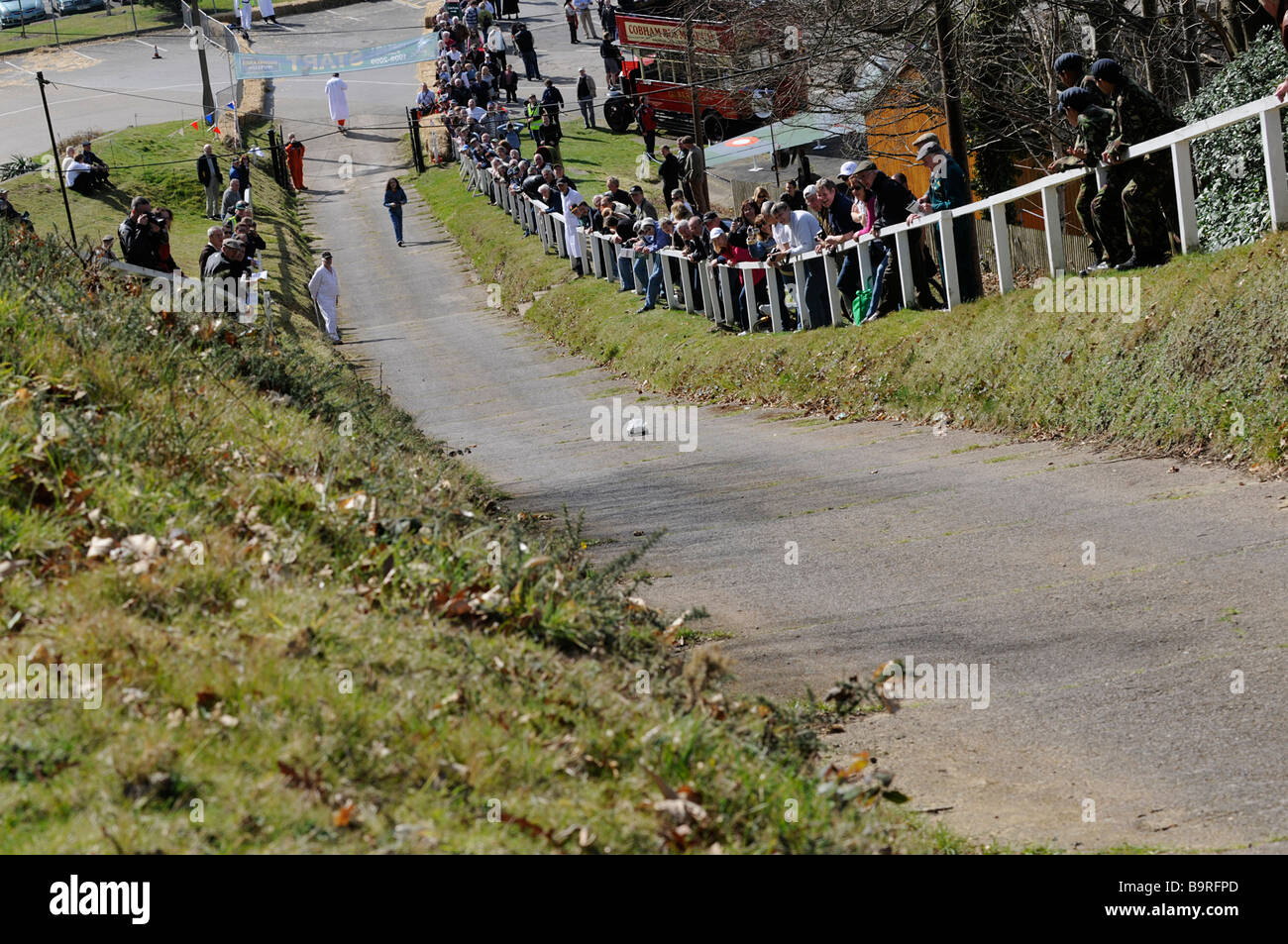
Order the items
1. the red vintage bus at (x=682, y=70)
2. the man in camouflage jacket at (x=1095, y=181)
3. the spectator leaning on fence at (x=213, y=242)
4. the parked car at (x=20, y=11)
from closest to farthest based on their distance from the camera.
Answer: the man in camouflage jacket at (x=1095, y=181), the spectator leaning on fence at (x=213, y=242), the red vintage bus at (x=682, y=70), the parked car at (x=20, y=11)

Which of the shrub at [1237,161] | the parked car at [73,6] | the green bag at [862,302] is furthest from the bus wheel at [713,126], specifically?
the parked car at [73,6]

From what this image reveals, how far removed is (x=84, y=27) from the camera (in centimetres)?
7269

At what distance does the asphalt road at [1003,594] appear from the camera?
223 inches

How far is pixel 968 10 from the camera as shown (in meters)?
17.1

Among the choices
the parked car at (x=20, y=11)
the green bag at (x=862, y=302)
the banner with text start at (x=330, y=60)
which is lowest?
the green bag at (x=862, y=302)

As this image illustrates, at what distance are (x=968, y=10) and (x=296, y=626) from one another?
14.2 meters

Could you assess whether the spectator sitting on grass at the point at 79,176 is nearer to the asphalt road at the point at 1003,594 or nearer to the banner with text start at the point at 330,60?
the banner with text start at the point at 330,60

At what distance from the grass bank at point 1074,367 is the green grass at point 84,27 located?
2421 inches

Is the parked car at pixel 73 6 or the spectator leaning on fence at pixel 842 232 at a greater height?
the parked car at pixel 73 6

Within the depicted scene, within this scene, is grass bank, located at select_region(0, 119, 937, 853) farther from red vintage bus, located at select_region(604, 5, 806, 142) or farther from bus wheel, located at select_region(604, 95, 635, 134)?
bus wheel, located at select_region(604, 95, 635, 134)

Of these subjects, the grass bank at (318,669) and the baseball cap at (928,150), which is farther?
the baseball cap at (928,150)

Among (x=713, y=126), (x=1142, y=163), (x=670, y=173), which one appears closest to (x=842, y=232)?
(x=1142, y=163)

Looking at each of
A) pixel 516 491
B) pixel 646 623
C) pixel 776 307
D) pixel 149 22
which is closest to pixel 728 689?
pixel 646 623
